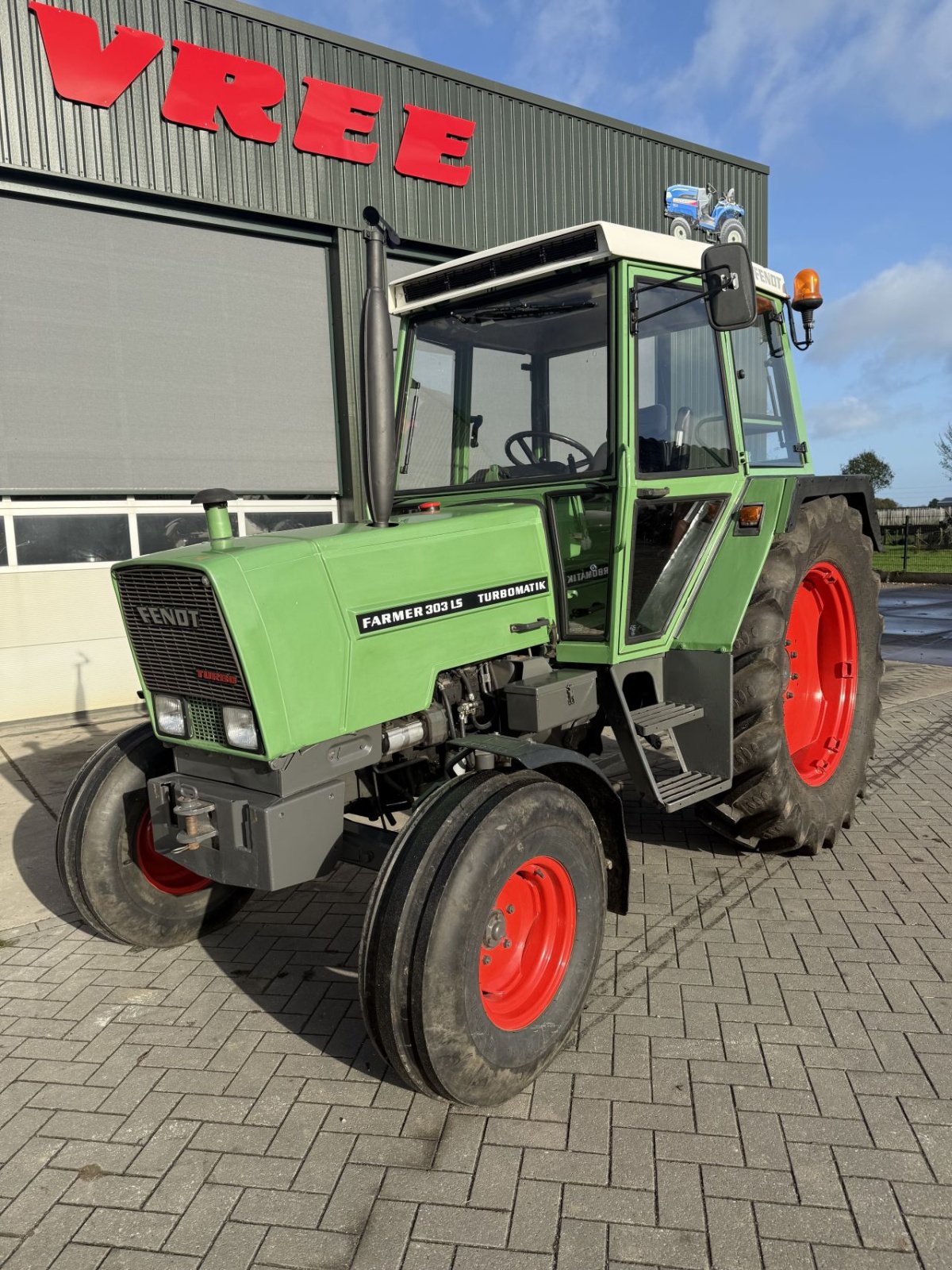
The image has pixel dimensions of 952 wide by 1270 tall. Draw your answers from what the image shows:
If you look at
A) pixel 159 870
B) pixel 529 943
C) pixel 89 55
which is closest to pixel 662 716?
pixel 529 943

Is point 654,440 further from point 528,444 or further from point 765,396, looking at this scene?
point 765,396

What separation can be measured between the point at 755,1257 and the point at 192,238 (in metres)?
8.63

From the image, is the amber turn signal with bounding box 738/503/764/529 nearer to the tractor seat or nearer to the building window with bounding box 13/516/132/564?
the tractor seat

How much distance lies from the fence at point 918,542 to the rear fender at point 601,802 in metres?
18.0

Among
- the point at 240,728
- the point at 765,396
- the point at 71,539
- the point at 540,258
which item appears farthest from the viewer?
the point at 71,539

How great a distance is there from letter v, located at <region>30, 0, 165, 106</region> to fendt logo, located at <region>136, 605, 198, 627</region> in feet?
21.3

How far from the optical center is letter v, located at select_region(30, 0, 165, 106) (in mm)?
7234

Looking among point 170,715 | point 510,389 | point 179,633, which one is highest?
point 510,389

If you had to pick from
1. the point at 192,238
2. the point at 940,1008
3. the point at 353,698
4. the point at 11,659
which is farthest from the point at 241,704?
the point at 192,238

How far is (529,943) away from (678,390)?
7.16 ft

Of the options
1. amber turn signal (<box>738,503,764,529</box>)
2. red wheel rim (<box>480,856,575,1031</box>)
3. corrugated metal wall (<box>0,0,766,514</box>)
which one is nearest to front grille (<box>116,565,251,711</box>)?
red wheel rim (<box>480,856,575,1031</box>)

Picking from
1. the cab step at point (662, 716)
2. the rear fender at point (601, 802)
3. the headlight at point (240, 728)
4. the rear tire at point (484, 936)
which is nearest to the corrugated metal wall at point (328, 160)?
the headlight at point (240, 728)

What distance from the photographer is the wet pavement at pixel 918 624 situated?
10367mm

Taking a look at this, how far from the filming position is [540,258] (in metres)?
3.39
